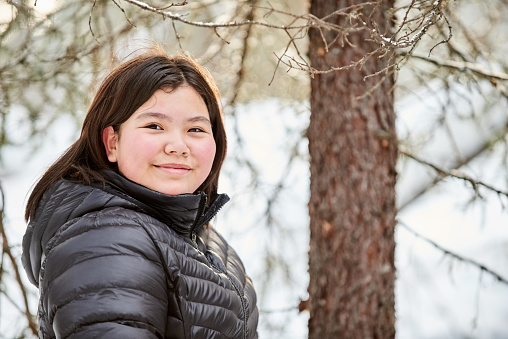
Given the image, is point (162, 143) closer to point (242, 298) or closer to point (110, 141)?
point (110, 141)

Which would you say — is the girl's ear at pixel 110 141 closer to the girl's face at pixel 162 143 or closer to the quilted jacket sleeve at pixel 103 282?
the girl's face at pixel 162 143

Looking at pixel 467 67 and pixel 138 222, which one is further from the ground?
pixel 467 67

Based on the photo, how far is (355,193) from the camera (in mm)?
2969

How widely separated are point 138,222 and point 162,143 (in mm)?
304

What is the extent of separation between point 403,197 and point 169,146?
198 inches

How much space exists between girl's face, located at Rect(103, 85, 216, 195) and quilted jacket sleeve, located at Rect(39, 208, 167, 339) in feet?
0.83

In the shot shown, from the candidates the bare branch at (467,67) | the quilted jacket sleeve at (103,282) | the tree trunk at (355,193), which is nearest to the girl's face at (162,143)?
the quilted jacket sleeve at (103,282)

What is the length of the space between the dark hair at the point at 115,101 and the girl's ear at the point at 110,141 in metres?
0.01

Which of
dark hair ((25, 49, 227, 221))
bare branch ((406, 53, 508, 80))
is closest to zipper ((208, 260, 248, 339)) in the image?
dark hair ((25, 49, 227, 221))

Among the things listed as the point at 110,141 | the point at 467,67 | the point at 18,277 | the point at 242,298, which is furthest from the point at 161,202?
the point at 467,67

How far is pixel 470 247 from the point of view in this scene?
5895 mm

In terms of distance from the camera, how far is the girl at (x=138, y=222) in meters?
1.46

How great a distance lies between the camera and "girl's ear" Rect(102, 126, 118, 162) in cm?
189

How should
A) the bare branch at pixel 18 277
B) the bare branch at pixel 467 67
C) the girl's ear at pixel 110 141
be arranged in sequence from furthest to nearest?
the bare branch at pixel 467 67
the bare branch at pixel 18 277
the girl's ear at pixel 110 141
